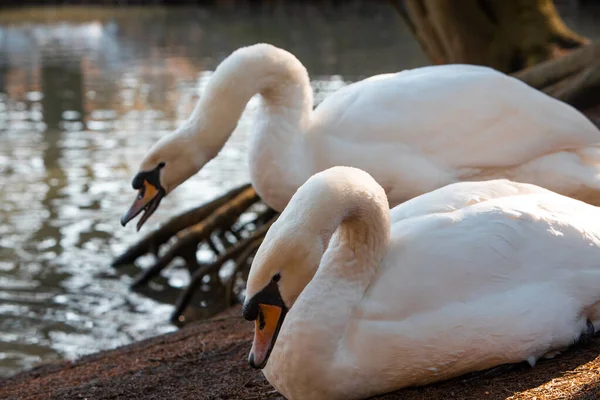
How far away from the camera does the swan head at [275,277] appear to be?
358 cm

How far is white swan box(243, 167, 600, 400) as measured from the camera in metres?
3.66

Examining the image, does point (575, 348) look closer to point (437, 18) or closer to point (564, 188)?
point (564, 188)

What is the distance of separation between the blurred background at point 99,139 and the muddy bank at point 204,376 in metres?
1.20

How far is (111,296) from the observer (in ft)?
26.3

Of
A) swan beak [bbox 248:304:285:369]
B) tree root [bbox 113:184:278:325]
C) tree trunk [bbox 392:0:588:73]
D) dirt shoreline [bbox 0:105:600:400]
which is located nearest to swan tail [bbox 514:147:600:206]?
dirt shoreline [bbox 0:105:600:400]

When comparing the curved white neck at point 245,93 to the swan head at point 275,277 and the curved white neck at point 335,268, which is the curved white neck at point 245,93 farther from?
the swan head at point 275,277

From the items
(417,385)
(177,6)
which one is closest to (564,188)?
(417,385)

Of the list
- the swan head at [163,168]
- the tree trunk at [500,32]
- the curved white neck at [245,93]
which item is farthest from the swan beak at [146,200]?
the tree trunk at [500,32]

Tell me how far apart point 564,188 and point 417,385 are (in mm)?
1899

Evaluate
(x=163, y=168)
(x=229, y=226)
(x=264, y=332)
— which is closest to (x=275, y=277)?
(x=264, y=332)

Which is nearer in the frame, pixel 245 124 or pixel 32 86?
pixel 245 124

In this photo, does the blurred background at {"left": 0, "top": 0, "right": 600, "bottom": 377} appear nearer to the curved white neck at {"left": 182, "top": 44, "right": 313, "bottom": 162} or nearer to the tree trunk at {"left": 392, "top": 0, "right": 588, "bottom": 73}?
the curved white neck at {"left": 182, "top": 44, "right": 313, "bottom": 162}

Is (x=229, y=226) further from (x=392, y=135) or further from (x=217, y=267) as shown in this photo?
(x=392, y=135)

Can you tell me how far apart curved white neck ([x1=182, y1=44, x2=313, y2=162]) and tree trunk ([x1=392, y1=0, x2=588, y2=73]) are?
14.0 feet
